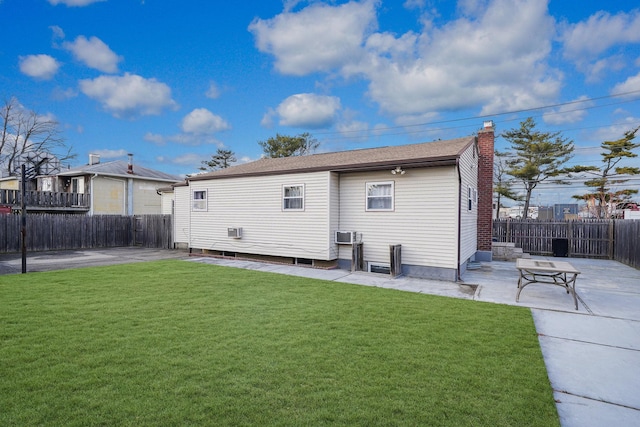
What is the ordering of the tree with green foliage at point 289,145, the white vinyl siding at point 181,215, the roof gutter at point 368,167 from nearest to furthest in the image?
the roof gutter at point 368,167 < the white vinyl siding at point 181,215 < the tree with green foliage at point 289,145

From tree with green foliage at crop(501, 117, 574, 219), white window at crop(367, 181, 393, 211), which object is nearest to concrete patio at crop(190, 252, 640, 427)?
→ white window at crop(367, 181, 393, 211)

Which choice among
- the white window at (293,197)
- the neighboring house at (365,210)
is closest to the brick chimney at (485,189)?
the neighboring house at (365,210)

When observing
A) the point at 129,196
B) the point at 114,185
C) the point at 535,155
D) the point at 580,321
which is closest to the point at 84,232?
the point at 114,185

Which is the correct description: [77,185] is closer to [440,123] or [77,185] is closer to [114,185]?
[114,185]

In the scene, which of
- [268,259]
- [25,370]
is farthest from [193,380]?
[268,259]

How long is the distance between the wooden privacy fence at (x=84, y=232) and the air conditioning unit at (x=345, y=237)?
11.1 metres

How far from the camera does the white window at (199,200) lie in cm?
1396

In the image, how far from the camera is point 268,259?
12266mm

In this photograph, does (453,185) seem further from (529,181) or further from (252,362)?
(529,181)

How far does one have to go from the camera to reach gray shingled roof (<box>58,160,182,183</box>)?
74.8 feet

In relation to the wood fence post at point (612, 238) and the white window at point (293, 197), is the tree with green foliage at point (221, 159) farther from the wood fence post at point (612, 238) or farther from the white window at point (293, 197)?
the wood fence post at point (612, 238)

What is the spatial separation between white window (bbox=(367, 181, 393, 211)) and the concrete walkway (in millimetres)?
2017

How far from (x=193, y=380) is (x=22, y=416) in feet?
4.07

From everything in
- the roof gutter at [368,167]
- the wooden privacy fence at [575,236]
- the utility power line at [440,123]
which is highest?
the utility power line at [440,123]
